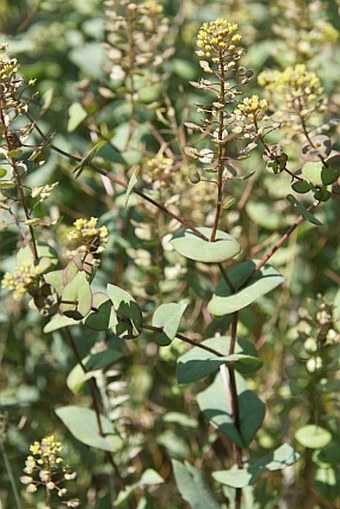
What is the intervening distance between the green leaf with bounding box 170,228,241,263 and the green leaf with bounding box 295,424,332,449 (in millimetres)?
443

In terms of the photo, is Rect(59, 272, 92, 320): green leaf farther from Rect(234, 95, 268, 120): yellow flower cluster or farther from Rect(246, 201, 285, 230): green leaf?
Rect(246, 201, 285, 230): green leaf

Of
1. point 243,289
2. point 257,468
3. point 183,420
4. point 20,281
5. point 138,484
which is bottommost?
point 183,420

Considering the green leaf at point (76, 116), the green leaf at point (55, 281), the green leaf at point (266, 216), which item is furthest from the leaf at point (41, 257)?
the green leaf at point (266, 216)

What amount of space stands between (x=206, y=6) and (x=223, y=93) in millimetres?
1542

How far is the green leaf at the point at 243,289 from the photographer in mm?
1193

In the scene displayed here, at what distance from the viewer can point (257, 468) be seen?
1319mm

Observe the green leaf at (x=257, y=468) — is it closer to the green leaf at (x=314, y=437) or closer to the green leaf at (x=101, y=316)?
the green leaf at (x=314, y=437)

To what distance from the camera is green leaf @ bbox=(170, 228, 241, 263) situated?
1.18m

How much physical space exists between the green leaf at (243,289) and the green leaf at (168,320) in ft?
0.20

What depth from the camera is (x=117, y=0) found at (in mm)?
1730

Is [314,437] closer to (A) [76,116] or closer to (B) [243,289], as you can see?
(B) [243,289]

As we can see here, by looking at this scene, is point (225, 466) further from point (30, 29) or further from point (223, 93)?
point (30, 29)

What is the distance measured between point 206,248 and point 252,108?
0.70ft

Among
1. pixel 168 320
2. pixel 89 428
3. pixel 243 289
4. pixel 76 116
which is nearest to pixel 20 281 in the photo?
pixel 168 320
